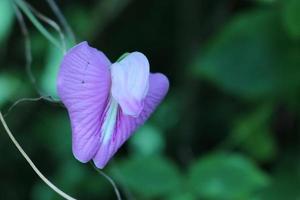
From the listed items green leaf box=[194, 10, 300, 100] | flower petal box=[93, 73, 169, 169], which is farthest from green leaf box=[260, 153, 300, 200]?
flower petal box=[93, 73, 169, 169]

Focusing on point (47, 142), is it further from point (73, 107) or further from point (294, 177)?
point (73, 107)

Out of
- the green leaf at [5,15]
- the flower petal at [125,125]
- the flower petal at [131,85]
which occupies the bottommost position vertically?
the green leaf at [5,15]

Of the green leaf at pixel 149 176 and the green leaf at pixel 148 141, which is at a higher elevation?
the green leaf at pixel 149 176

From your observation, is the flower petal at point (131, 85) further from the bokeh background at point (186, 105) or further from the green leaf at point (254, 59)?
the green leaf at point (254, 59)

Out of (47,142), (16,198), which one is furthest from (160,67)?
(16,198)

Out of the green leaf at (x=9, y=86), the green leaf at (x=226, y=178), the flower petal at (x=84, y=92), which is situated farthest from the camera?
the green leaf at (x=9, y=86)

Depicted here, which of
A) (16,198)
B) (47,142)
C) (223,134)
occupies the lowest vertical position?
(16,198)

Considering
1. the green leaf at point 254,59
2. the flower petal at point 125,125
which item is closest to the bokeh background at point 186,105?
the green leaf at point 254,59
